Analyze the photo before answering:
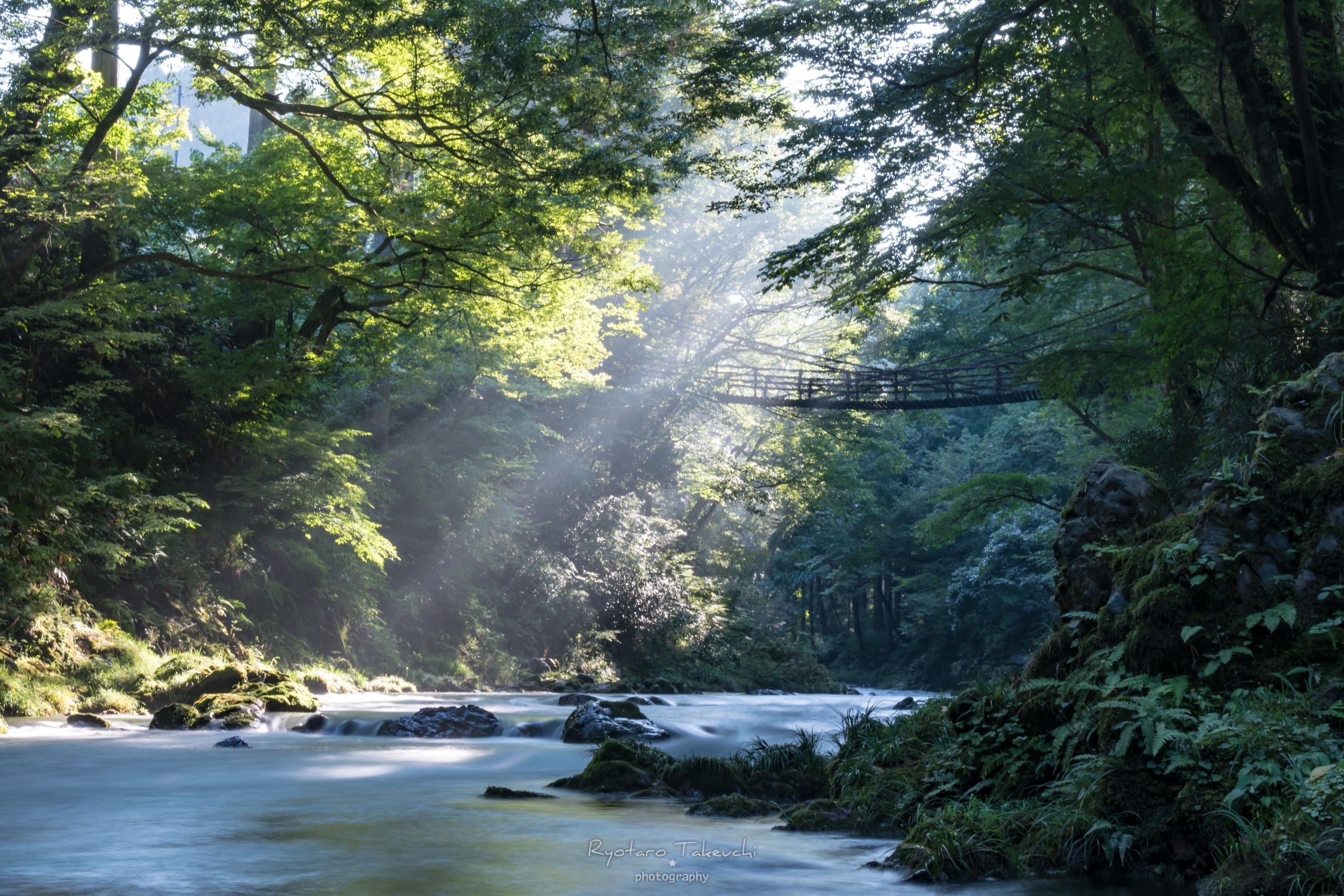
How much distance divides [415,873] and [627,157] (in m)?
8.41

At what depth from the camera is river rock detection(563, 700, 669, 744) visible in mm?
10078

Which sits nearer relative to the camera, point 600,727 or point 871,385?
point 600,727

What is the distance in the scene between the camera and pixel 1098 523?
5.82 meters

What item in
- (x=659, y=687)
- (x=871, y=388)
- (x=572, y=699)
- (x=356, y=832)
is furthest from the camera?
(x=871, y=388)

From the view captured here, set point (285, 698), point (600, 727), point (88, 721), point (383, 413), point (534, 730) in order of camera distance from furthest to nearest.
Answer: point (383, 413) < point (285, 698) < point (534, 730) < point (600, 727) < point (88, 721)

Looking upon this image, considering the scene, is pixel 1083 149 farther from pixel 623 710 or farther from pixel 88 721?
pixel 88 721

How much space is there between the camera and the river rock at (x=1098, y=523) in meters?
5.54

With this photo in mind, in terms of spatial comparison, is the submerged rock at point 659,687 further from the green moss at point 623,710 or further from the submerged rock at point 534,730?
the submerged rock at point 534,730

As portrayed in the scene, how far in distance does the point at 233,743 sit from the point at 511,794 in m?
3.76

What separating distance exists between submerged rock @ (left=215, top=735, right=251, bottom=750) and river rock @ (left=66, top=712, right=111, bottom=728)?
1623mm

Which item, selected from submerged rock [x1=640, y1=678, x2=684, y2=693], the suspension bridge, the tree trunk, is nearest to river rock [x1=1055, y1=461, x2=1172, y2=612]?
the suspension bridge

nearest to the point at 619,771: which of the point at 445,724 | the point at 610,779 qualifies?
the point at 610,779

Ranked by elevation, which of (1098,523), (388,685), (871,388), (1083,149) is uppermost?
(1083,149)

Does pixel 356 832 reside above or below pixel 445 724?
above
